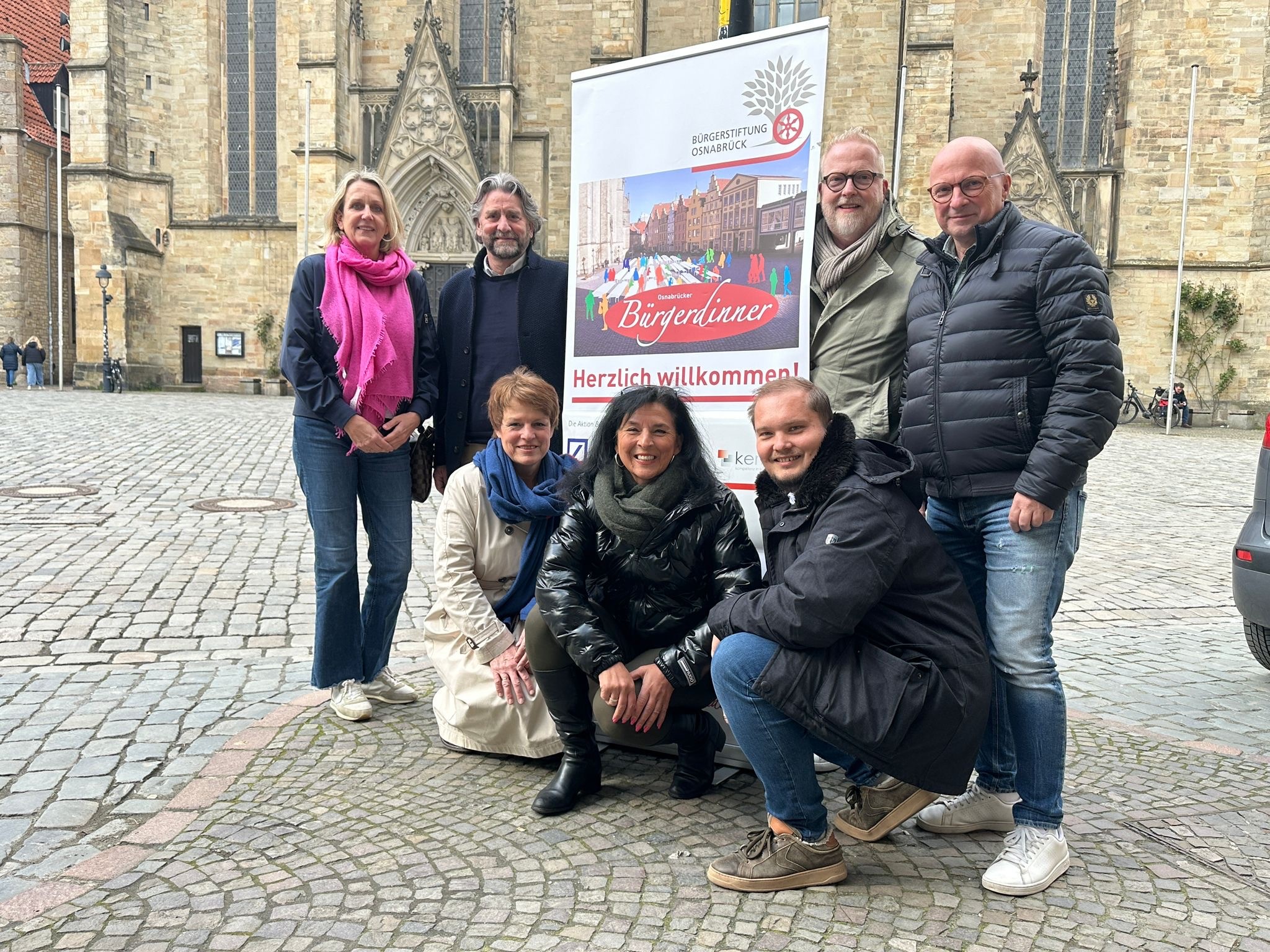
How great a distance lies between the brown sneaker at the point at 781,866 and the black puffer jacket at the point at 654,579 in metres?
0.56

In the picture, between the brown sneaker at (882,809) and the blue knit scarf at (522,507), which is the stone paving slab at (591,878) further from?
the blue knit scarf at (522,507)

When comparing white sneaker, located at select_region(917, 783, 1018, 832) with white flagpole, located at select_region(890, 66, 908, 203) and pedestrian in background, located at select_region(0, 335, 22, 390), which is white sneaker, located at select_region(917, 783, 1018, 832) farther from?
pedestrian in background, located at select_region(0, 335, 22, 390)

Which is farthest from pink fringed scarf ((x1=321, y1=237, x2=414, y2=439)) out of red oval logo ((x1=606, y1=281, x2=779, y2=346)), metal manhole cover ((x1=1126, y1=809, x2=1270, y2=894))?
metal manhole cover ((x1=1126, y1=809, x2=1270, y2=894))

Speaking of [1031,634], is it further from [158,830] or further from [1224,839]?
[158,830]

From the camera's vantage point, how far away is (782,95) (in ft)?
11.6

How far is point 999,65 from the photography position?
2691 cm

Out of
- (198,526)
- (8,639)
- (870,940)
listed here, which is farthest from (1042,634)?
(198,526)

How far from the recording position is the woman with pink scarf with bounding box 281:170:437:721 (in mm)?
4035

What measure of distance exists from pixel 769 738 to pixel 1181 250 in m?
26.2

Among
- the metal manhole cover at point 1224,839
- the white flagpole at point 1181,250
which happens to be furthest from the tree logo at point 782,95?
the white flagpole at point 1181,250

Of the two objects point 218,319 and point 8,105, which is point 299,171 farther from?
point 8,105

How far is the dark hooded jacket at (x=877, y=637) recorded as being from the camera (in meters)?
2.71

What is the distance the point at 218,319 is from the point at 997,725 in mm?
30282

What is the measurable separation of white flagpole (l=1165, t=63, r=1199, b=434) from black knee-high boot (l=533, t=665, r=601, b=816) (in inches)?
922
